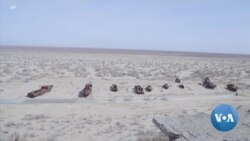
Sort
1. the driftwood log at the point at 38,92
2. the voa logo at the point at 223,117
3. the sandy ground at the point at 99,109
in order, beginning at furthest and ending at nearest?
the driftwood log at the point at 38,92 < the sandy ground at the point at 99,109 < the voa logo at the point at 223,117

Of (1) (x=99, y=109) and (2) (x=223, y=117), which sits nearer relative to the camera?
(2) (x=223, y=117)

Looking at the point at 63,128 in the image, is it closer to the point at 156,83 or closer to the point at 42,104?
the point at 42,104

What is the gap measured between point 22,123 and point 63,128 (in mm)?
1687

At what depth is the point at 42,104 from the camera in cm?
1522

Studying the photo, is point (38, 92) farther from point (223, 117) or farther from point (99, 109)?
point (223, 117)

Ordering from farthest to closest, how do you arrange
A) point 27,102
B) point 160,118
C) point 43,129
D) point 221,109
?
1. point 27,102
2. point 43,129
3. point 160,118
4. point 221,109

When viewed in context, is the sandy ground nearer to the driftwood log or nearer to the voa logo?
the driftwood log

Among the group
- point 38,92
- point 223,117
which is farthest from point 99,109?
point 223,117

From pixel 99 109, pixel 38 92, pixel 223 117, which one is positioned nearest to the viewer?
pixel 223 117

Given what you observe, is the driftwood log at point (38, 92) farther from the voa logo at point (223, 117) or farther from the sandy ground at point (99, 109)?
the voa logo at point (223, 117)

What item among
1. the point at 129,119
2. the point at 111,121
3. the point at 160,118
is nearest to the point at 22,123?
the point at 111,121

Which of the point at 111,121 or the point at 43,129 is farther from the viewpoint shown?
the point at 111,121

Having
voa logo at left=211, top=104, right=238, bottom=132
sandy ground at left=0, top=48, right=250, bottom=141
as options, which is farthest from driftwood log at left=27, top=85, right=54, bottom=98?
voa logo at left=211, top=104, right=238, bottom=132

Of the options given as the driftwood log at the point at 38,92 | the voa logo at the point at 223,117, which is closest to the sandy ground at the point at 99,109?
the driftwood log at the point at 38,92
